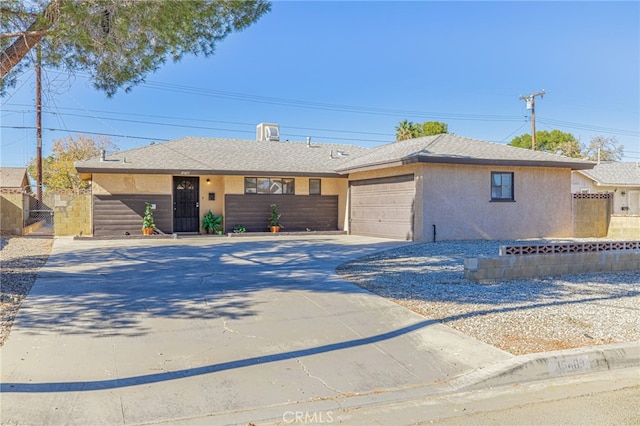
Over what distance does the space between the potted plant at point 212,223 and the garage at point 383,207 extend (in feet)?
18.5

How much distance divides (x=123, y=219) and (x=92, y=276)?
31.6ft

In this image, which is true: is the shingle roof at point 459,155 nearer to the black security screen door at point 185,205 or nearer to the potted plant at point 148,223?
the black security screen door at point 185,205

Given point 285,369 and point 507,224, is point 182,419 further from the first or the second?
point 507,224

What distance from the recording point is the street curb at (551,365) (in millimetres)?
4645

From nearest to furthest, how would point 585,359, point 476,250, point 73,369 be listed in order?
point 73,369 < point 585,359 < point 476,250

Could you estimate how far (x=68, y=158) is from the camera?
40156 millimetres

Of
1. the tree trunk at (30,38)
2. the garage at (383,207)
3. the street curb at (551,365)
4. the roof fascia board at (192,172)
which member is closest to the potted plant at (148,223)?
the roof fascia board at (192,172)

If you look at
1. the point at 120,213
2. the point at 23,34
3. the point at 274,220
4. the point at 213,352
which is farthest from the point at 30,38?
the point at 274,220

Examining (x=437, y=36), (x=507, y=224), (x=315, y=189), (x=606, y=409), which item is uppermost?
(x=437, y=36)

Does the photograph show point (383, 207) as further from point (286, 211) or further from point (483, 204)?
point (286, 211)

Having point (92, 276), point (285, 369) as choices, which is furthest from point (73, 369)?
point (92, 276)

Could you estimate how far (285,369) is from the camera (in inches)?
188

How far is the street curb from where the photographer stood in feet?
15.2

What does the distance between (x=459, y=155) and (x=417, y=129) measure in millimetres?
25777
